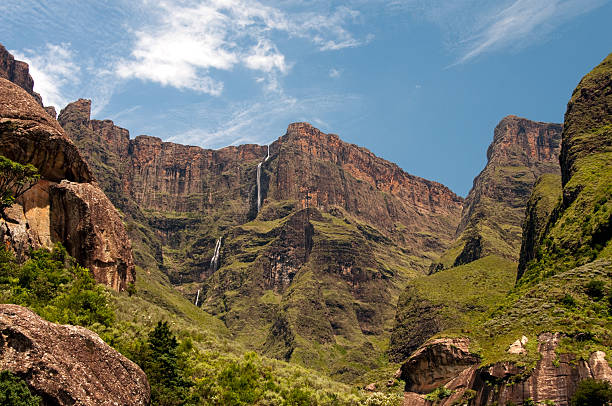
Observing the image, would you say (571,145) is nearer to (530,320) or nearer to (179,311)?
(530,320)

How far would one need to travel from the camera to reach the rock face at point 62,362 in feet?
73.6

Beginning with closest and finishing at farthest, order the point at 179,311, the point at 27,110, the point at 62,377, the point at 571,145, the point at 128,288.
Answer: the point at 62,377
the point at 27,110
the point at 128,288
the point at 571,145
the point at 179,311

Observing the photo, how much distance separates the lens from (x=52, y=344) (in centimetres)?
2419

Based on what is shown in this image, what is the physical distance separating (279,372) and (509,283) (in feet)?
293

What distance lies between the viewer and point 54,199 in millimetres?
56062

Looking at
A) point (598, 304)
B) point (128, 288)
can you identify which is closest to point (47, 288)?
point (128, 288)

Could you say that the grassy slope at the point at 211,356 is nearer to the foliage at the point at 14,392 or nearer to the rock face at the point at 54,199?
the rock face at the point at 54,199

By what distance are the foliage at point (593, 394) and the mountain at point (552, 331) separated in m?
1.75

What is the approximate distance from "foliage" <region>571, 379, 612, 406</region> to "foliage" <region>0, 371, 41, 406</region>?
1283 inches

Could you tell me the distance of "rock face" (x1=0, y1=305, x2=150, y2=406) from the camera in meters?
22.4

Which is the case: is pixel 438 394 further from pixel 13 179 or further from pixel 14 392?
pixel 13 179

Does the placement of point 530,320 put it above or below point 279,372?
above

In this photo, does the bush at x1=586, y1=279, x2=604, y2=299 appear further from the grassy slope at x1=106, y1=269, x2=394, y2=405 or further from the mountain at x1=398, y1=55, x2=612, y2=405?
the grassy slope at x1=106, y1=269, x2=394, y2=405

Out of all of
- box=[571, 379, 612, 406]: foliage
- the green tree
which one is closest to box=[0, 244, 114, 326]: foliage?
the green tree
